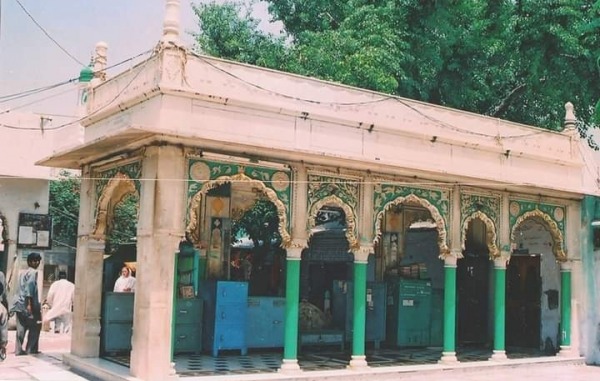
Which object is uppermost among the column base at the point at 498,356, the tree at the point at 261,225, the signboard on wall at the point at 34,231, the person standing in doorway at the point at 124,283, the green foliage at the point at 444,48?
the green foliage at the point at 444,48

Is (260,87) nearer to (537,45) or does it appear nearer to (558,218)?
(558,218)

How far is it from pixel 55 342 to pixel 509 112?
Result: 50.0ft

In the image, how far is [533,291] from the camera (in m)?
15.2

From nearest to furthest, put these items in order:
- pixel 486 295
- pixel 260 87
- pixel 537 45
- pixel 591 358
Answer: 1. pixel 260 87
2. pixel 591 358
3. pixel 486 295
4. pixel 537 45

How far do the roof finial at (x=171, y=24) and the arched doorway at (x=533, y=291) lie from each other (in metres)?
8.54

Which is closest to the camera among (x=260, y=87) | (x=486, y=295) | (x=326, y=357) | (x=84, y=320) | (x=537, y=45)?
(x=260, y=87)

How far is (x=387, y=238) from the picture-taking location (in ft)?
50.0

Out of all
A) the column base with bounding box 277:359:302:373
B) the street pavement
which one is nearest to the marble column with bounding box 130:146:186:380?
the street pavement

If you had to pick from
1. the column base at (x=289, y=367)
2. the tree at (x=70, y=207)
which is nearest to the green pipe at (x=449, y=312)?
the column base at (x=289, y=367)

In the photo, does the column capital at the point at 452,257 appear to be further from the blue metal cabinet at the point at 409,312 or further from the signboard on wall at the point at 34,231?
the signboard on wall at the point at 34,231

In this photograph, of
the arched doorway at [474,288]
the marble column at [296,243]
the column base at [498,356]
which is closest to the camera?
the marble column at [296,243]

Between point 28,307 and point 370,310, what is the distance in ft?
20.9

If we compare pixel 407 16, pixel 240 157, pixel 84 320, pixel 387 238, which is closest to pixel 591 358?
pixel 387 238

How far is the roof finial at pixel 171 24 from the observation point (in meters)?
9.25
